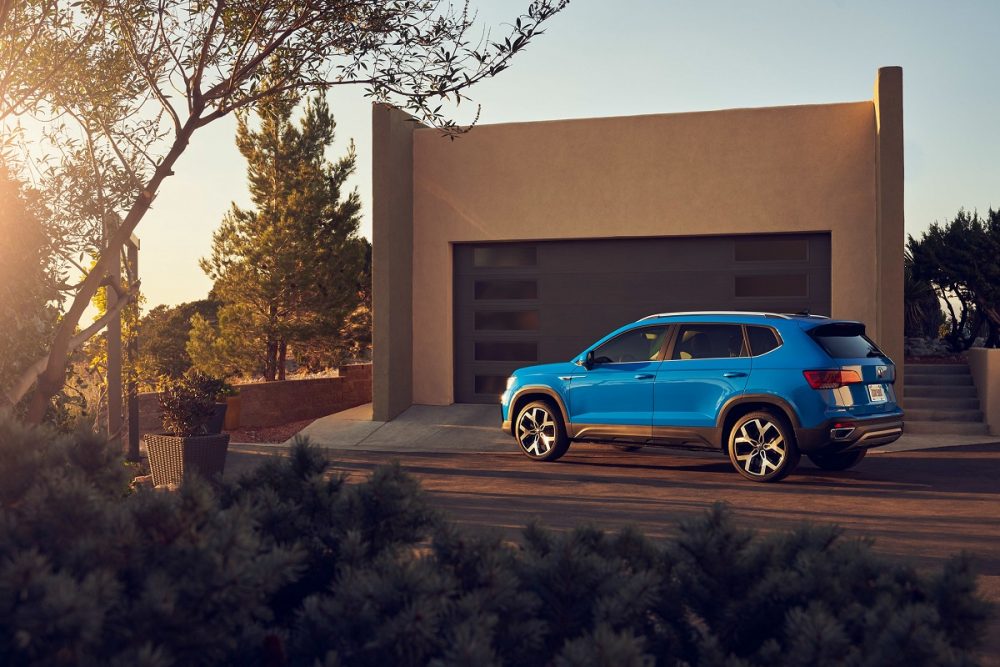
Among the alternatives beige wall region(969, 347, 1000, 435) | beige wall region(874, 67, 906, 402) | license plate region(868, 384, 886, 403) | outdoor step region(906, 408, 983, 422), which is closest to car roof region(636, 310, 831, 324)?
license plate region(868, 384, 886, 403)

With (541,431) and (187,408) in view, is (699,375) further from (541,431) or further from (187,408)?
(187,408)

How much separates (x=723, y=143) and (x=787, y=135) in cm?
106

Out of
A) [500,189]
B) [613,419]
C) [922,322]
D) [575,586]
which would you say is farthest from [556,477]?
[922,322]

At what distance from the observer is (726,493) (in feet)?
36.1

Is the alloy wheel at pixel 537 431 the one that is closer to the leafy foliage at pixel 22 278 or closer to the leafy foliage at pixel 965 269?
the leafy foliage at pixel 22 278

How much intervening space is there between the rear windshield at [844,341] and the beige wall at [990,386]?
4.95m

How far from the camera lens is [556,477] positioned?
40.5ft

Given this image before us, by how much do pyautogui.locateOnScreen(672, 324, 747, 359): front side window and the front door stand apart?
0.97ft

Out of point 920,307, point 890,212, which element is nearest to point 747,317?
point 890,212

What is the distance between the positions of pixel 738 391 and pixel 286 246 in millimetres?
14413

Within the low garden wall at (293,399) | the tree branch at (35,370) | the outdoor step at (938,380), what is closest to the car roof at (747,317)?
the outdoor step at (938,380)

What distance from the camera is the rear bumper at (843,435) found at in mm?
11266

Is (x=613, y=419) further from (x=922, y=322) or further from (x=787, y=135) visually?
(x=922, y=322)

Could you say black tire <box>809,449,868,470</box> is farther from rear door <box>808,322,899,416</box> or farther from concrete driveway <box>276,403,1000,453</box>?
concrete driveway <box>276,403,1000,453</box>
